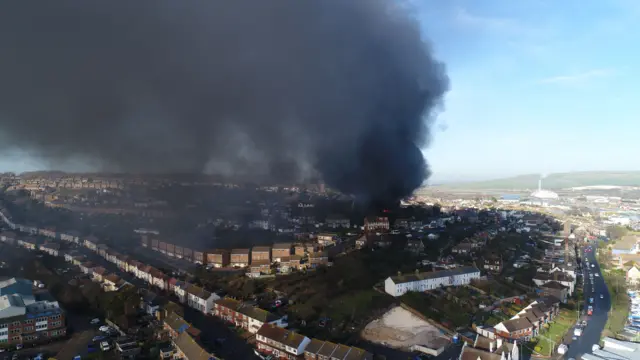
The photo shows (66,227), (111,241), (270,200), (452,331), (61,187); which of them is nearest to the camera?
(452,331)

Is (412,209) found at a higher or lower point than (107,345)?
higher

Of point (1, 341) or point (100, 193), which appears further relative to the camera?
point (100, 193)

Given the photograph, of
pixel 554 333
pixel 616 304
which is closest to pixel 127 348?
pixel 554 333

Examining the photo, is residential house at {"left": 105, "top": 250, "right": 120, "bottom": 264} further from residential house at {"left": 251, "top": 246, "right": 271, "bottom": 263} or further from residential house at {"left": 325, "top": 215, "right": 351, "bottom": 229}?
residential house at {"left": 325, "top": 215, "right": 351, "bottom": 229}

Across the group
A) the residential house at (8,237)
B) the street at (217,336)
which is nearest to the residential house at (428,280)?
the street at (217,336)

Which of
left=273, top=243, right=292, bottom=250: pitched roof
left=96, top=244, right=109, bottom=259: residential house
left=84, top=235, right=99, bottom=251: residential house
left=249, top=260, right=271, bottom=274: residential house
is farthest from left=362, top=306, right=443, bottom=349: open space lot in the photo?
left=84, top=235, right=99, bottom=251: residential house

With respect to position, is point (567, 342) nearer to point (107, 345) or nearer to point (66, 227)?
point (107, 345)

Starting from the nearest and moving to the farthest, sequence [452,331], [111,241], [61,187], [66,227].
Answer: [452,331] → [111,241] → [66,227] → [61,187]

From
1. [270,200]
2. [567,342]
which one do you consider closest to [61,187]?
[270,200]
